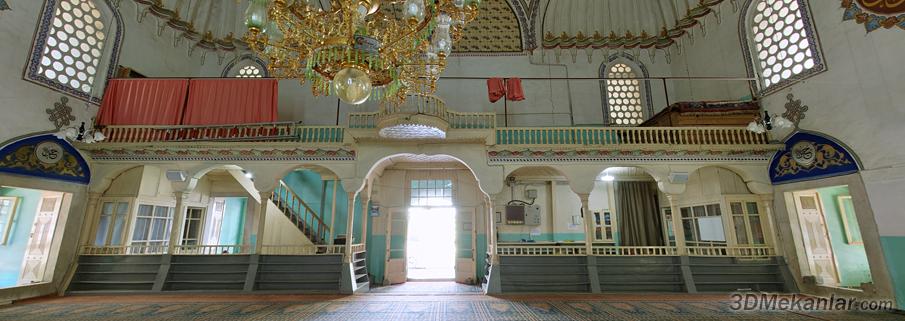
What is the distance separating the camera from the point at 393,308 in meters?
5.73

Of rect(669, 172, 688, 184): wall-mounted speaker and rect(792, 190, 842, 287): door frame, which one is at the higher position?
rect(669, 172, 688, 184): wall-mounted speaker

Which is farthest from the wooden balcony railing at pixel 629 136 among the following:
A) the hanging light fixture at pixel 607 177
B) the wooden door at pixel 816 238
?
the hanging light fixture at pixel 607 177

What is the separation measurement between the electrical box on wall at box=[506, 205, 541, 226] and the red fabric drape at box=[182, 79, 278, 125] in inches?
249

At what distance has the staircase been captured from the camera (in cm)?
927

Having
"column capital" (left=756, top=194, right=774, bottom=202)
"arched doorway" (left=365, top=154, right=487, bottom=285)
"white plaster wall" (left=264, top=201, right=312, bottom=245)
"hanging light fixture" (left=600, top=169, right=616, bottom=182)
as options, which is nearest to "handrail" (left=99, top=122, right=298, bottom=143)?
"white plaster wall" (left=264, top=201, right=312, bottom=245)

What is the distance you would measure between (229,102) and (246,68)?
10.8 feet

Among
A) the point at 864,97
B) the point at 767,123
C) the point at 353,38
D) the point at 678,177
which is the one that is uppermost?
the point at 864,97

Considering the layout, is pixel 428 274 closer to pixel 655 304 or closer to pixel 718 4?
pixel 655 304

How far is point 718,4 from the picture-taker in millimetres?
8758

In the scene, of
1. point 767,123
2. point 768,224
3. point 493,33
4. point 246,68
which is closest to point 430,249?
point 493,33

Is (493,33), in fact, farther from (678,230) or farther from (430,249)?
(430,249)

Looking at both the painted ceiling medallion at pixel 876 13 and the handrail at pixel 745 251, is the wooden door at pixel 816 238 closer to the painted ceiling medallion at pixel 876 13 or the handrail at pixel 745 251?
the handrail at pixel 745 251

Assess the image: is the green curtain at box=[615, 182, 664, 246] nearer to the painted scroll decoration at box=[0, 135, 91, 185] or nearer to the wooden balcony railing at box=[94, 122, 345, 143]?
the wooden balcony railing at box=[94, 122, 345, 143]

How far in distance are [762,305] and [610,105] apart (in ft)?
20.2
